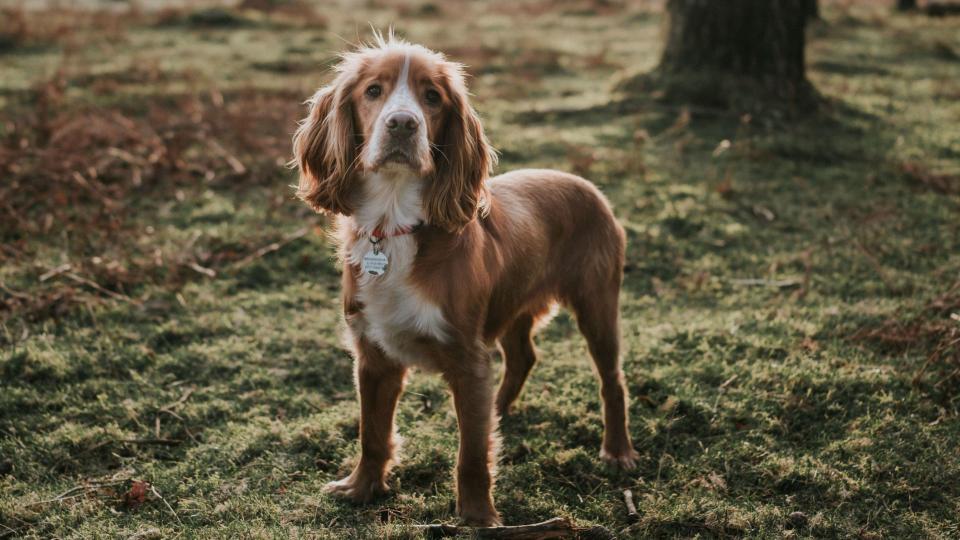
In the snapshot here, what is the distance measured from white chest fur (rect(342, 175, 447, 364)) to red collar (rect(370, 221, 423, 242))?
0.04 ft

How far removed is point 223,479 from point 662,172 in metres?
5.11

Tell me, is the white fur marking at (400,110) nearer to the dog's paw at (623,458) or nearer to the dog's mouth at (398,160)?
the dog's mouth at (398,160)

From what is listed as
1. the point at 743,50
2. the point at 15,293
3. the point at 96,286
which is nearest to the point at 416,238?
the point at 96,286

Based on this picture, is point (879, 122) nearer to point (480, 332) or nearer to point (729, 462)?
point (729, 462)

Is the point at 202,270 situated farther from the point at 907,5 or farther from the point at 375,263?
the point at 907,5

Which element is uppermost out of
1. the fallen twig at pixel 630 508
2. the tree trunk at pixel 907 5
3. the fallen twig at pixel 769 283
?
the tree trunk at pixel 907 5

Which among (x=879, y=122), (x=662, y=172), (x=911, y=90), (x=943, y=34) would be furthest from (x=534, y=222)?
(x=943, y=34)

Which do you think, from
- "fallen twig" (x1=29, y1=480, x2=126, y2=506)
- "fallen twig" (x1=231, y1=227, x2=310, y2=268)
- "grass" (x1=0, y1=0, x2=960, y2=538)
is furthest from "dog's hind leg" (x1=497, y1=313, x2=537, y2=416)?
"fallen twig" (x1=231, y1=227, x2=310, y2=268)

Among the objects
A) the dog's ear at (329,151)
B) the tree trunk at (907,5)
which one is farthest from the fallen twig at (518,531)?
the tree trunk at (907,5)

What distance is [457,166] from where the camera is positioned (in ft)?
10.5

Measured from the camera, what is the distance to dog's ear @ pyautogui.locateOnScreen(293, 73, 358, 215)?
3.22 meters

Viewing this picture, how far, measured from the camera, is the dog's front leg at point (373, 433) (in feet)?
11.3

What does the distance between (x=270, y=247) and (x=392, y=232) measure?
3042 millimetres

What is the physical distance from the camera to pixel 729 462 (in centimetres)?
372
